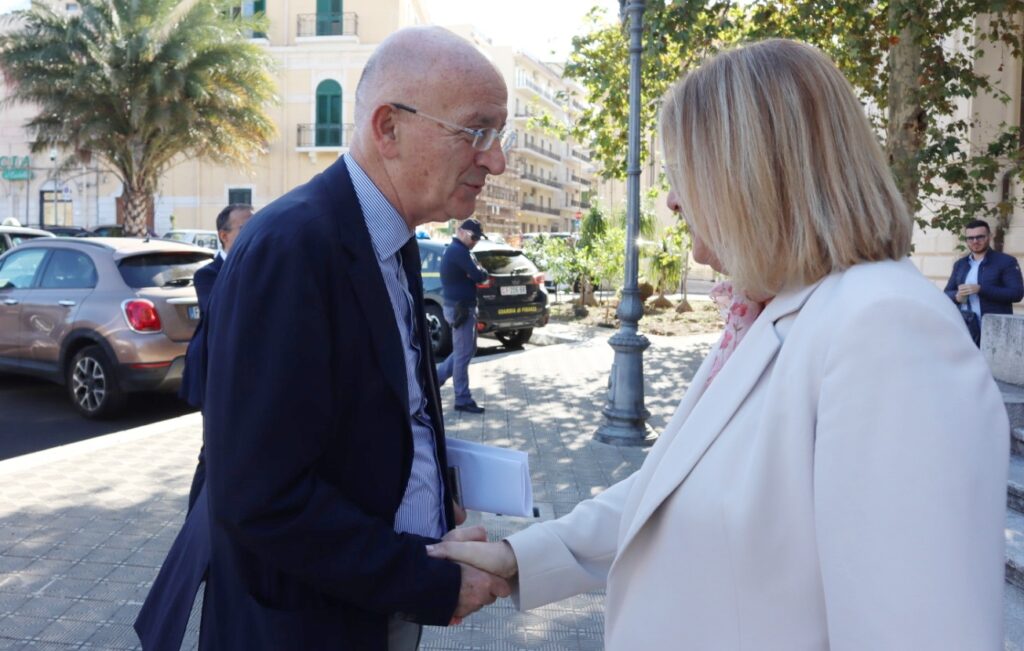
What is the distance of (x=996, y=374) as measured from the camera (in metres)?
6.67

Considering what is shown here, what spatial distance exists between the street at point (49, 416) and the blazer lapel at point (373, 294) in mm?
6318

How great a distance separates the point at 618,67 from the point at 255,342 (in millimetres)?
12379

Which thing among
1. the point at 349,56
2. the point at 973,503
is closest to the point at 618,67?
the point at 973,503

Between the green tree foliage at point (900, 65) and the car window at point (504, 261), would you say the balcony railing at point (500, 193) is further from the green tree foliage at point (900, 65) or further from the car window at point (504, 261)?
the green tree foliage at point (900, 65)

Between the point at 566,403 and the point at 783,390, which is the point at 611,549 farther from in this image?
the point at 566,403

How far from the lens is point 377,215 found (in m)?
1.85

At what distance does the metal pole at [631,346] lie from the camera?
7.67 meters

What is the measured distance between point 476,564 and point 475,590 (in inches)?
2.2

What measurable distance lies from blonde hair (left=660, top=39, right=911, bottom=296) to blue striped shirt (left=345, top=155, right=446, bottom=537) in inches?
25.3

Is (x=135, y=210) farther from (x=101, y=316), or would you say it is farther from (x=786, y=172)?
(x=786, y=172)

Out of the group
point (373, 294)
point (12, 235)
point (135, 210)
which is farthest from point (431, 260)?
point (135, 210)

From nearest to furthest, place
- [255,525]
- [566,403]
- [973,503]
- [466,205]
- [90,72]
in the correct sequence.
A: [973,503], [255,525], [466,205], [566,403], [90,72]

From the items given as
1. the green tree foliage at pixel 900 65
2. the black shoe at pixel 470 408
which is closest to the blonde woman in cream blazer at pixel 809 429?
the green tree foliage at pixel 900 65

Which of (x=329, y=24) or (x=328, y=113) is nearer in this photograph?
(x=329, y=24)
